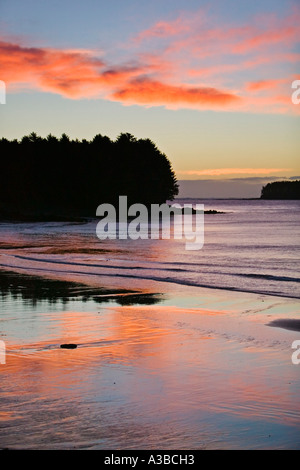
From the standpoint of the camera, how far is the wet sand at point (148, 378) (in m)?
6.00

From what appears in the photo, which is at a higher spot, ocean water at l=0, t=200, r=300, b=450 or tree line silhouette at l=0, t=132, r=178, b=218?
tree line silhouette at l=0, t=132, r=178, b=218

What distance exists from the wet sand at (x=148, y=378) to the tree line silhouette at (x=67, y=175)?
342ft

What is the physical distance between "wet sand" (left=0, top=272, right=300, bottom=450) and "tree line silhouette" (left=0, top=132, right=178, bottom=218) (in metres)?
104

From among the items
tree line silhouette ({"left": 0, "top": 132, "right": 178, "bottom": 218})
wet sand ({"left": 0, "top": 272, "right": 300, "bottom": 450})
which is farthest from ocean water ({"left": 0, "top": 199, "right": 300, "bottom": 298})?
tree line silhouette ({"left": 0, "top": 132, "right": 178, "bottom": 218})

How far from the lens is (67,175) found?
407ft

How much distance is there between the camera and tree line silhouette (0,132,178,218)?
121m

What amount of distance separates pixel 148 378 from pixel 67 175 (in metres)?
118

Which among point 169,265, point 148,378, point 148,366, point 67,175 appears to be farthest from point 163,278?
point 67,175

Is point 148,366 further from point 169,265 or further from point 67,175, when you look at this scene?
point 67,175

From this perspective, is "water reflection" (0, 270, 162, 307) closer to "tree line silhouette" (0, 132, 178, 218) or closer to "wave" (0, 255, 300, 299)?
"wave" (0, 255, 300, 299)

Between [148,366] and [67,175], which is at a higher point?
[67,175]

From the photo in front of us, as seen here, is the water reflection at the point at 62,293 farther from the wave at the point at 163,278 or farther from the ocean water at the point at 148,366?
the wave at the point at 163,278
